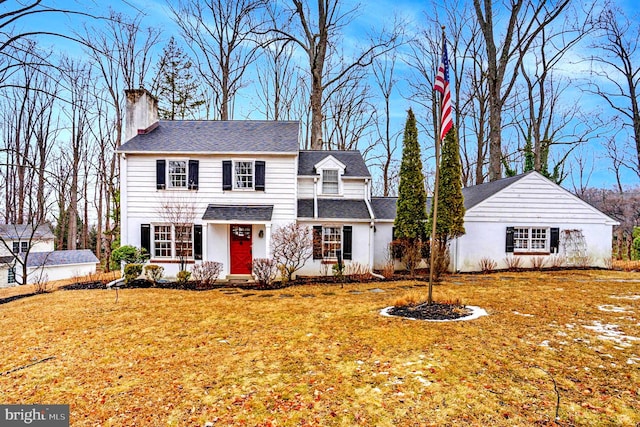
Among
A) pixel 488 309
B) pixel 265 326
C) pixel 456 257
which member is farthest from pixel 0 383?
pixel 456 257

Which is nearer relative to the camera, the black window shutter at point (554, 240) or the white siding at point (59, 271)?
the black window shutter at point (554, 240)

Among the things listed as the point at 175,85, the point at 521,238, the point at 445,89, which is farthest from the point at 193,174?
the point at 521,238

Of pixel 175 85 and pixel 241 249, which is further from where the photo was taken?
pixel 175 85

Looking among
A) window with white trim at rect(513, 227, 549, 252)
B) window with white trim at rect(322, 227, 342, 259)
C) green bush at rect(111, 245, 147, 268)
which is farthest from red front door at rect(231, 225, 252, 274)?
window with white trim at rect(513, 227, 549, 252)

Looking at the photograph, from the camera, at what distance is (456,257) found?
14.1m

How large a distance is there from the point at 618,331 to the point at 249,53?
2197 centimetres

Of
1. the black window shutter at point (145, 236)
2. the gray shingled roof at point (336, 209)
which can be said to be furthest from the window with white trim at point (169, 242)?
the gray shingled roof at point (336, 209)

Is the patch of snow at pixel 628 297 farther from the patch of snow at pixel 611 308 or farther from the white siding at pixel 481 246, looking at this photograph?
the white siding at pixel 481 246

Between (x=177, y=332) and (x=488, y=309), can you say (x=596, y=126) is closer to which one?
(x=488, y=309)

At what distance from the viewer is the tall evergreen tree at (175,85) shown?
71.0 ft

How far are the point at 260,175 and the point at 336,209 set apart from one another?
10.8 ft

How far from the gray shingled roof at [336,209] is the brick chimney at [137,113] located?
23.2 feet

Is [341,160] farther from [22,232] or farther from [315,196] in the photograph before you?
[22,232]

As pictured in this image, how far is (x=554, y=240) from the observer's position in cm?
A: 1418
